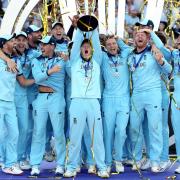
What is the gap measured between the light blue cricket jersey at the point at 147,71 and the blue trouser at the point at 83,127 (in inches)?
24.5

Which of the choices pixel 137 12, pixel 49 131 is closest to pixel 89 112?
pixel 49 131

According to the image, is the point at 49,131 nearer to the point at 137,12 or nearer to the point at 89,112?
the point at 89,112

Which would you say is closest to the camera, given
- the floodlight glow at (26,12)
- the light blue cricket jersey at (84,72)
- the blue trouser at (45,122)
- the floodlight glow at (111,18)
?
the light blue cricket jersey at (84,72)

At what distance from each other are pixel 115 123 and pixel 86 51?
1.00 meters

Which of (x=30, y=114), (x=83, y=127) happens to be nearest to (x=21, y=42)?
(x=30, y=114)

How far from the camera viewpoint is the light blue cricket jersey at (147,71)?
7.45 metres

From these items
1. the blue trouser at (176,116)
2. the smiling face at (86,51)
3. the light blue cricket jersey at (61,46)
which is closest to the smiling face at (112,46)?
the smiling face at (86,51)

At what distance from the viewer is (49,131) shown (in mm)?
7898

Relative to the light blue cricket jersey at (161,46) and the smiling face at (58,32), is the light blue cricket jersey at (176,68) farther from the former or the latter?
the smiling face at (58,32)

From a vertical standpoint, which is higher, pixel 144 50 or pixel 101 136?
pixel 144 50

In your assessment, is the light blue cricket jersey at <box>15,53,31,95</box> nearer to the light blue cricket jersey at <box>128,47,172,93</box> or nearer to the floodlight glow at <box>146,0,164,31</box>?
the light blue cricket jersey at <box>128,47,172,93</box>

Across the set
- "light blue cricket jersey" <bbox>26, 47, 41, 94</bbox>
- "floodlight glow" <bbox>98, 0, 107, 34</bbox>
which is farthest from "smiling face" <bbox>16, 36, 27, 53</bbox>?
"floodlight glow" <bbox>98, 0, 107, 34</bbox>

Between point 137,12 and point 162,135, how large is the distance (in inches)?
121

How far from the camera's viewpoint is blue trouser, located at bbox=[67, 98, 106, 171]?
23.7ft
